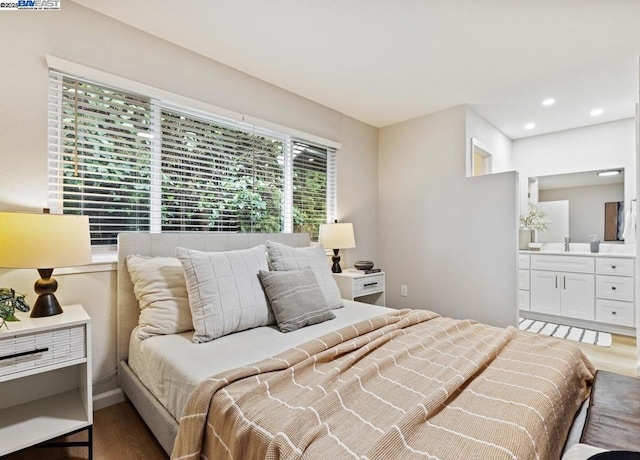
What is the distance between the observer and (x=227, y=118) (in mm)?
2697

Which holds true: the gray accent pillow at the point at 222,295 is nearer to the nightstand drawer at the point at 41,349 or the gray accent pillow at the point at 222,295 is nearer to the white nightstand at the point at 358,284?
the nightstand drawer at the point at 41,349

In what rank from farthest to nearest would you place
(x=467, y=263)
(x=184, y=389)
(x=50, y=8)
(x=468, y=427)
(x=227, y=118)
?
(x=467, y=263) → (x=227, y=118) → (x=50, y=8) → (x=184, y=389) → (x=468, y=427)

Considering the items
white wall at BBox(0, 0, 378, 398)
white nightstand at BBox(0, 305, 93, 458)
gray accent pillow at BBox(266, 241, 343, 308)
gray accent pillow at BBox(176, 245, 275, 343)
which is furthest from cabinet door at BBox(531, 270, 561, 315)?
white nightstand at BBox(0, 305, 93, 458)

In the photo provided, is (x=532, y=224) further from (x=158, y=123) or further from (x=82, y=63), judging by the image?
(x=82, y=63)

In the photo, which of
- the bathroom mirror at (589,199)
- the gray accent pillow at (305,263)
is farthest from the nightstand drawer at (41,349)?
the bathroom mirror at (589,199)

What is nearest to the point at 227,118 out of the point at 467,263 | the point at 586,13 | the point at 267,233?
the point at 267,233

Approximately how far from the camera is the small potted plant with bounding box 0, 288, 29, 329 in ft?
4.80

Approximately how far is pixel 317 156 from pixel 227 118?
3.78 feet

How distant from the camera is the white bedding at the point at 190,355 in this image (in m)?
1.42

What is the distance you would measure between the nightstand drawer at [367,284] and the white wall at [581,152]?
8.90 ft

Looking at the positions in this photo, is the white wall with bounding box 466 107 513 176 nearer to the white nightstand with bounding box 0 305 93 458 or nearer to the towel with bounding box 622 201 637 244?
the towel with bounding box 622 201 637 244

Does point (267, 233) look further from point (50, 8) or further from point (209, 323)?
point (50, 8)

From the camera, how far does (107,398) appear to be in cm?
208

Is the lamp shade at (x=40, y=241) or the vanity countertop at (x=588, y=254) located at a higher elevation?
the lamp shade at (x=40, y=241)
